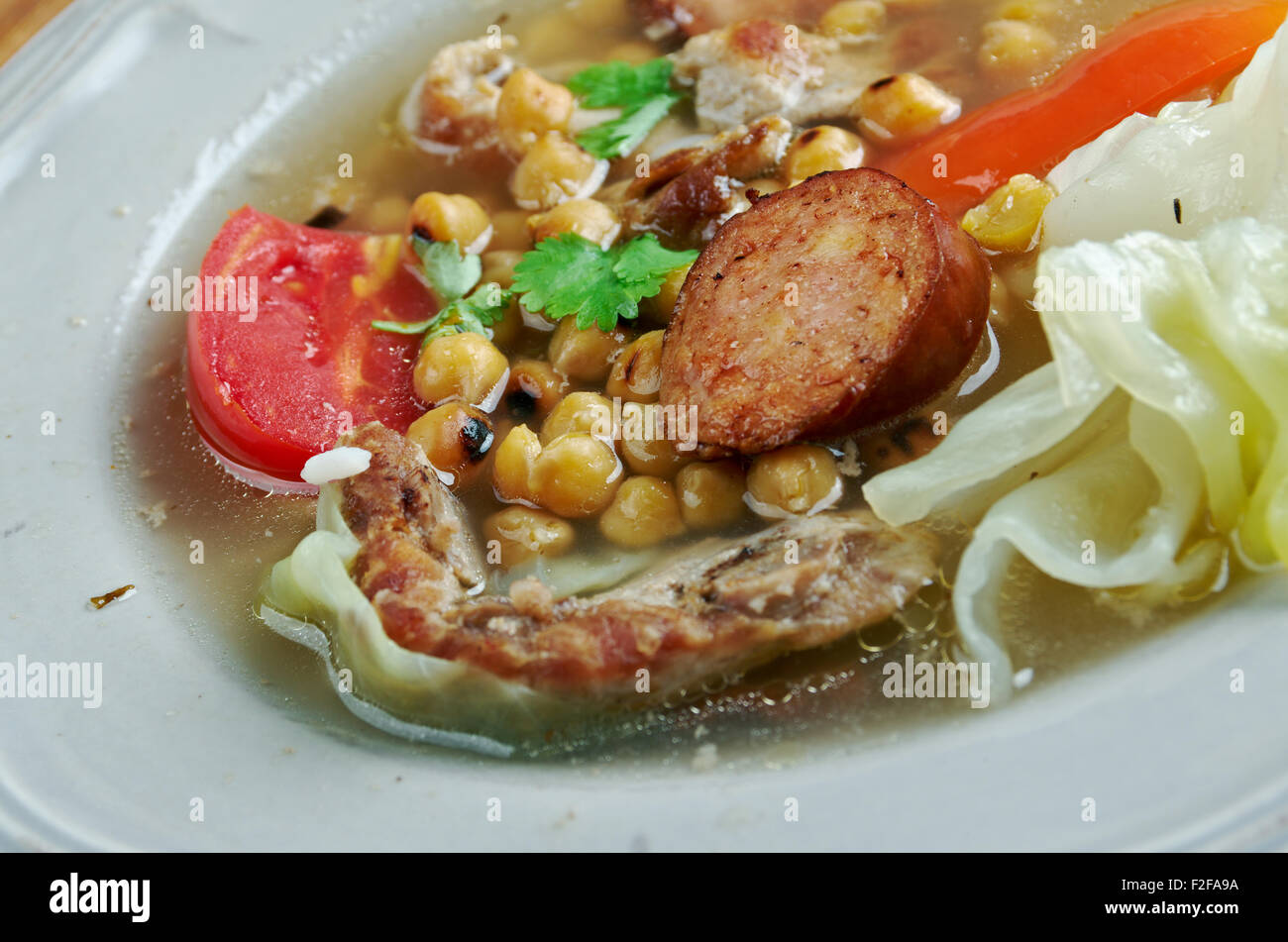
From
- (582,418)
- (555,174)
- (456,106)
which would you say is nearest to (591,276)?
(582,418)

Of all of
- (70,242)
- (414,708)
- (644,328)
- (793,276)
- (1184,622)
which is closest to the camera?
(1184,622)

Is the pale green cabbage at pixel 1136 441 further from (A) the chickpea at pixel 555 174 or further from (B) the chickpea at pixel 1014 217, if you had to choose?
(A) the chickpea at pixel 555 174

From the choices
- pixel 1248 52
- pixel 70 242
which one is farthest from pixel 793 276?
pixel 70 242

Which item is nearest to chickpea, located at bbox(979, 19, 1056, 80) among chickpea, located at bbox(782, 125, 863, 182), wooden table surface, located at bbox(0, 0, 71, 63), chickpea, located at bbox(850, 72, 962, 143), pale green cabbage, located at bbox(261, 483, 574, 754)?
chickpea, located at bbox(850, 72, 962, 143)

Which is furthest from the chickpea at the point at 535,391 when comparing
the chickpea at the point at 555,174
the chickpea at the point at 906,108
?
the chickpea at the point at 906,108

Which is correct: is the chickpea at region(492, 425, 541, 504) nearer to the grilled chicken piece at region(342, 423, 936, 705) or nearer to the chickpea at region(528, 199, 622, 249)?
the grilled chicken piece at region(342, 423, 936, 705)

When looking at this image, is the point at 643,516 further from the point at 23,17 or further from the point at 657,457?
the point at 23,17

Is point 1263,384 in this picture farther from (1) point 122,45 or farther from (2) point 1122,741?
(1) point 122,45
